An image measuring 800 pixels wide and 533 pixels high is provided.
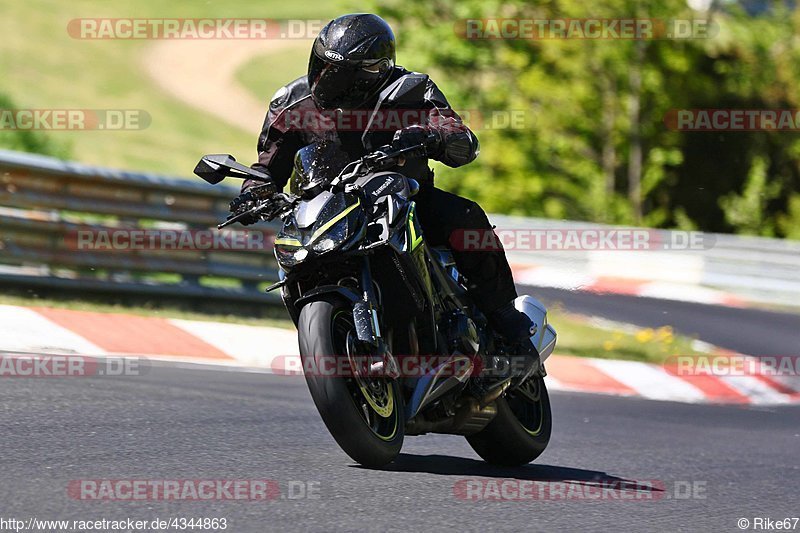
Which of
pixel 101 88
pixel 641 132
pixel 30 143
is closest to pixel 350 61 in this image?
pixel 30 143

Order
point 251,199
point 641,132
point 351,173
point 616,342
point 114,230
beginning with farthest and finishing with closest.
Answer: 1. point 641,132
2. point 616,342
3. point 114,230
4. point 251,199
5. point 351,173

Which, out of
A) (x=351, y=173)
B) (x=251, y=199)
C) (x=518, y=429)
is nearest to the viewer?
(x=351, y=173)

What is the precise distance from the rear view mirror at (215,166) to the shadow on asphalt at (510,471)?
130 centimetres

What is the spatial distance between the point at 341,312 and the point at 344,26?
117 centimetres

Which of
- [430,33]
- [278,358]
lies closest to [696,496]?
[278,358]

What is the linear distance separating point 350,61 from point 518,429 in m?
1.90

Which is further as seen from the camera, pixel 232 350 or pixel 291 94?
pixel 232 350

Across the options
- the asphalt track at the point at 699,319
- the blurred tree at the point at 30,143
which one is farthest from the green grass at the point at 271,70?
the asphalt track at the point at 699,319

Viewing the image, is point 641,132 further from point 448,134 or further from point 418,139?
point 418,139

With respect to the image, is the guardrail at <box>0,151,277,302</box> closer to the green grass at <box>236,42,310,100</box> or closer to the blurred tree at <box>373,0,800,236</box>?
the blurred tree at <box>373,0,800,236</box>

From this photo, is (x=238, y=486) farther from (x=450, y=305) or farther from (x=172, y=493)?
(x=450, y=305)

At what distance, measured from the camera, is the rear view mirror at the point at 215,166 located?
5.39m

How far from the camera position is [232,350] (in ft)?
31.0

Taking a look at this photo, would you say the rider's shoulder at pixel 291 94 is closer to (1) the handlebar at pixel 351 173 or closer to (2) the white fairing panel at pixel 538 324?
(1) the handlebar at pixel 351 173
